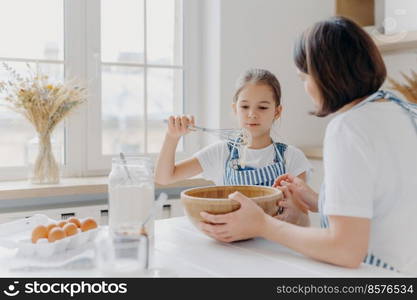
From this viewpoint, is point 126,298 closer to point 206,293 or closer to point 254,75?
point 206,293

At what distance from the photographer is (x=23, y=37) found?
2273mm

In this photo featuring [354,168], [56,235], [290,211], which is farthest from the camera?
[290,211]

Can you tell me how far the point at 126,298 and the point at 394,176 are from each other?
A: 0.54 metres

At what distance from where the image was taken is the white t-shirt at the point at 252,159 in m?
1.72

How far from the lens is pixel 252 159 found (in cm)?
174

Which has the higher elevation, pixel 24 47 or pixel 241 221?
pixel 24 47

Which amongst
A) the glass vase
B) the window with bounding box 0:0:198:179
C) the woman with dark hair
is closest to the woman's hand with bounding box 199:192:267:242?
the woman with dark hair

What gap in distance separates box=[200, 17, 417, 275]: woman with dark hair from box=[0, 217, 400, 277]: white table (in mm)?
31

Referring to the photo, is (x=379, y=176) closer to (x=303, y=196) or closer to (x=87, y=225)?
(x=303, y=196)

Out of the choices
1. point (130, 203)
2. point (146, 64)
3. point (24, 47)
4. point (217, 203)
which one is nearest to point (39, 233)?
point (130, 203)

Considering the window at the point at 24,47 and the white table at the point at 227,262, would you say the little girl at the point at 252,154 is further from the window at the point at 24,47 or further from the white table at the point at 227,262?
the window at the point at 24,47

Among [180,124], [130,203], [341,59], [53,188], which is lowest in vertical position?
[53,188]

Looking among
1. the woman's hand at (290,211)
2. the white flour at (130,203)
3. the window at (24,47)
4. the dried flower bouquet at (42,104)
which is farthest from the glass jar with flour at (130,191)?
the window at (24,47)

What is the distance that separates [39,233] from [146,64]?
1613mm
